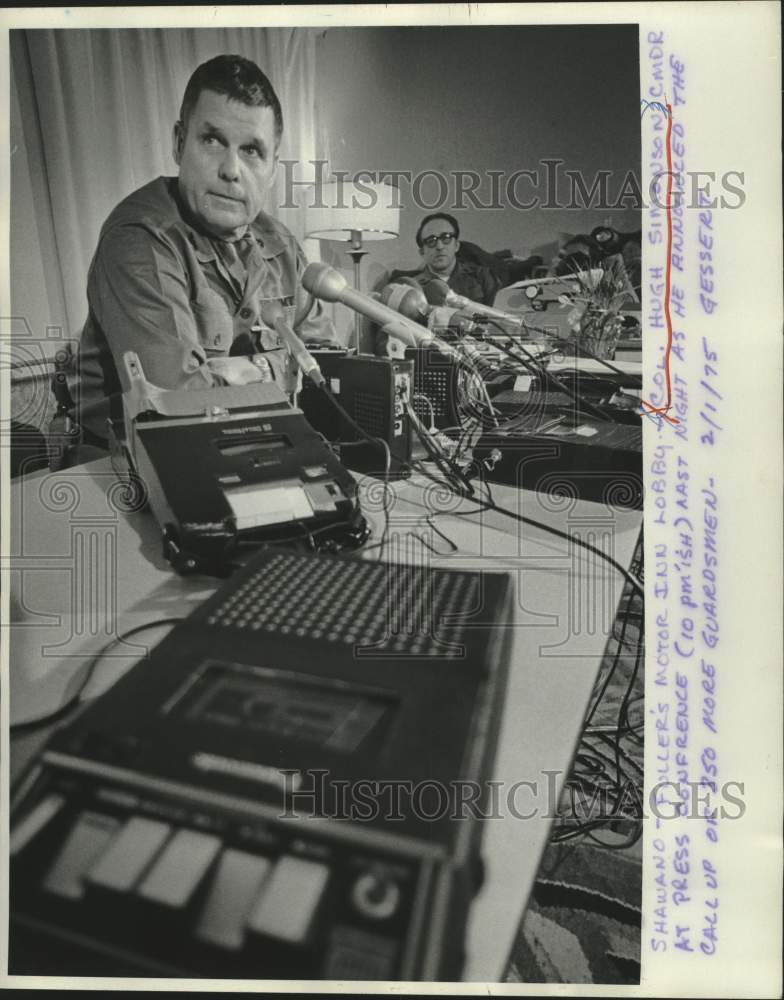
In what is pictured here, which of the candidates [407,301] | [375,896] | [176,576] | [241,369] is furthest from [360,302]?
[375,896]

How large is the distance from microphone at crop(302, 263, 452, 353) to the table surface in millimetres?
171

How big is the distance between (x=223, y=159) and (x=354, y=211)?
16 cm

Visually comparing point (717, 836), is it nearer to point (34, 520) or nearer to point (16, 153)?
point (34, 520)

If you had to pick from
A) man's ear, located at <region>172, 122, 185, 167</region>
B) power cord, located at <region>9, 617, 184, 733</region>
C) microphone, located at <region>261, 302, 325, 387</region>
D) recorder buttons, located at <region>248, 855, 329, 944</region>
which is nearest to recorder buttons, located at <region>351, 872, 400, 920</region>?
recorder buttons, located at <region>248, 855, 329, 944</region>

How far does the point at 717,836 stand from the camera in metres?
0.85

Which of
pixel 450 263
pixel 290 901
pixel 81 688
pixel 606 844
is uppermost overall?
pixel 450 263

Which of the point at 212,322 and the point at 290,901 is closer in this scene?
the point at 290,901

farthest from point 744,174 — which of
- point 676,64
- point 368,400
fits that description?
point 368,400

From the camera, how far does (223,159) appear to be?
82cm

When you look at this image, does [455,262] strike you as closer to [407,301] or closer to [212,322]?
[407,301]

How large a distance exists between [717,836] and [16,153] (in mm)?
1135

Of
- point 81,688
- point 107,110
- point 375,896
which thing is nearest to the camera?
point 375,896

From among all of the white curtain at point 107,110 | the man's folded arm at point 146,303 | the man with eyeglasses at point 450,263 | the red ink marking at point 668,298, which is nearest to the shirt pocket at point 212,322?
the man's folded arm at point 146,303

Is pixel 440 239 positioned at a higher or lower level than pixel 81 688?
higher
